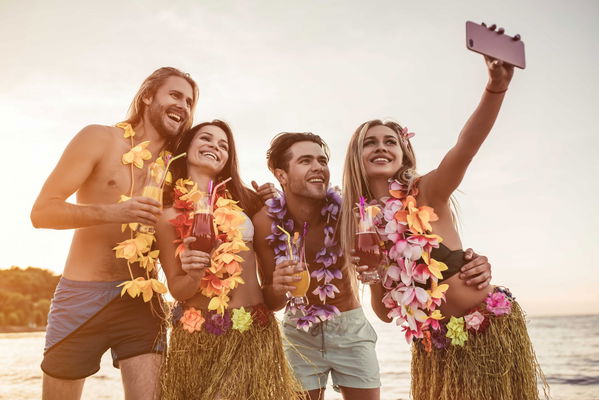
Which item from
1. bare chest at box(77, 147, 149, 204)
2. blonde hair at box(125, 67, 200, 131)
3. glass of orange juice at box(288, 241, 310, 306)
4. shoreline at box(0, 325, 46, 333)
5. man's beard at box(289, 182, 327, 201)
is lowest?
shoreline at box(0, 325, 46, 333)

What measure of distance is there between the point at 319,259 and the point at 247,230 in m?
0.63

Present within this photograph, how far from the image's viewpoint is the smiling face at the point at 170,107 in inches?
128

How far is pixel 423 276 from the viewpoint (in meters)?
2.68

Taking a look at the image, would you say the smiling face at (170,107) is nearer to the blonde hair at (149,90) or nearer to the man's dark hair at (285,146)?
the blonde hair at (149,90)

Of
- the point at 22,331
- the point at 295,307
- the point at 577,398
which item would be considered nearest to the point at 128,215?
the point at 295,307

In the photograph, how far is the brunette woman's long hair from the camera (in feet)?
11.1

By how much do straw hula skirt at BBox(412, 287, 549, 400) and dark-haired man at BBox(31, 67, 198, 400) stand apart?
5.52ft

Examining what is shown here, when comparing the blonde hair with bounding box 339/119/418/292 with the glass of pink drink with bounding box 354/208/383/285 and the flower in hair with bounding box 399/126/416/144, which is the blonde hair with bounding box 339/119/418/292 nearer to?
the flower in hair with bounding box 399/126/416/144

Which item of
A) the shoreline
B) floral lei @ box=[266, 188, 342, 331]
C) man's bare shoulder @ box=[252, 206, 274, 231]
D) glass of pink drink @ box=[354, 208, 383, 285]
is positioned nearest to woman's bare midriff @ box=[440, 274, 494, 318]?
glass of pink drink @ box=[354, 208, 383, 285]

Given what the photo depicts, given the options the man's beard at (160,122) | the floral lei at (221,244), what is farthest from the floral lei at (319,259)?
the man's beard at (160,122)

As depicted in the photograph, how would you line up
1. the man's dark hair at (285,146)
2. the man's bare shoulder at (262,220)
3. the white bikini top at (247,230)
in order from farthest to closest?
the man's dark hair at (285,146), the man's bare shoulder at (262,220), the white bikini top at (247,230)

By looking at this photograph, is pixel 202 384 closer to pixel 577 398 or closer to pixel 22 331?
pixel 577 398

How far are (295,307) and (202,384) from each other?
3.12ft

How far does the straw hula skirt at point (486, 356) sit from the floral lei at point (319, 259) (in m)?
0.94
